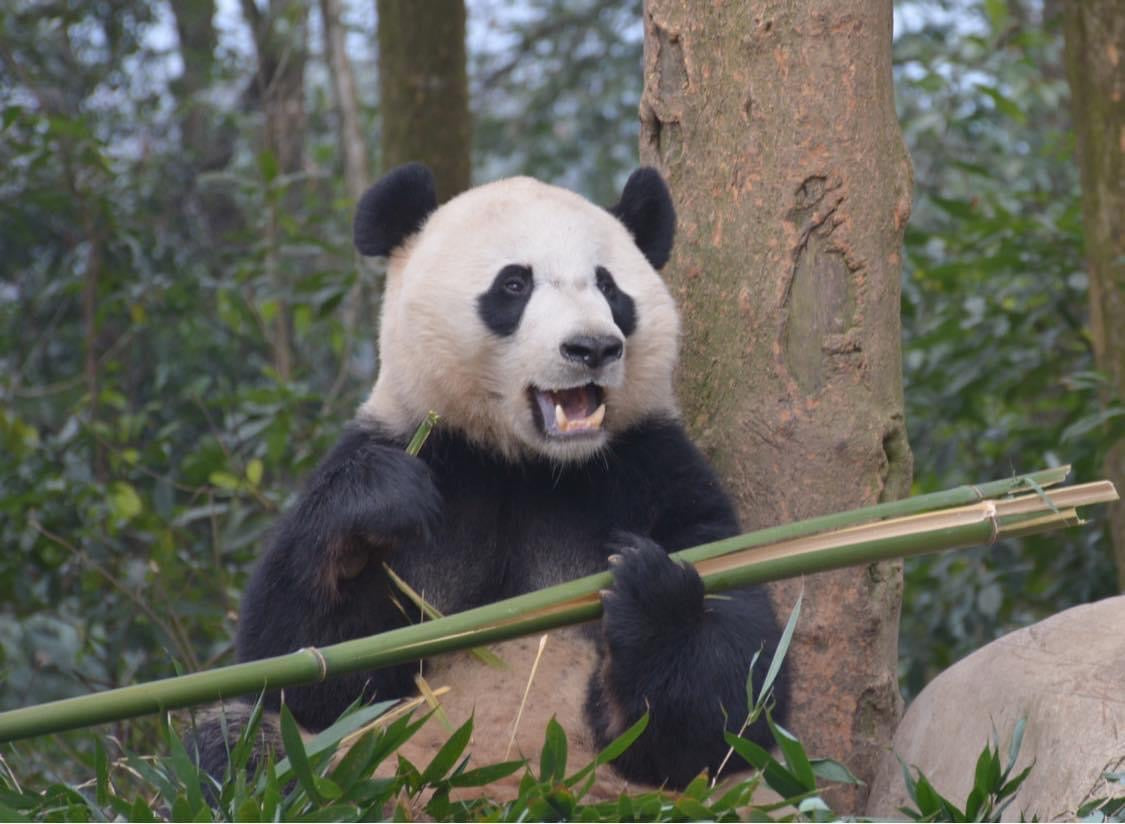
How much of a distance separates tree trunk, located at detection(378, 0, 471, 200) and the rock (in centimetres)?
324

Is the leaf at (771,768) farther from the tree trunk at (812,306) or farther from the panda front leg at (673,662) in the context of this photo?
the tree trunk at (812,306)

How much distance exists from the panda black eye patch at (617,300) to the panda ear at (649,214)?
26cm

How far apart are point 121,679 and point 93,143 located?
8.14 ft

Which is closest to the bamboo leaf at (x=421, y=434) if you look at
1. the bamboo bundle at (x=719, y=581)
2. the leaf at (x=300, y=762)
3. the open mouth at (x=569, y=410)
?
the open mouth at (x=569, y=410)

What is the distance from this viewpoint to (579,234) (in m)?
3.23

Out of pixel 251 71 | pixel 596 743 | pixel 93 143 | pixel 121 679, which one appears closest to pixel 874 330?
pixel 596 743

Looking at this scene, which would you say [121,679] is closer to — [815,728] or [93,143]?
[93,143]

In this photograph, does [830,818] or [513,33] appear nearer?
[830,818]

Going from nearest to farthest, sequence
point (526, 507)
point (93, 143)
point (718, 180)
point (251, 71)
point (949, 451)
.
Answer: point (526, 507), point (718, 180), point (949, 451), point (93, 143), point (251, 71)

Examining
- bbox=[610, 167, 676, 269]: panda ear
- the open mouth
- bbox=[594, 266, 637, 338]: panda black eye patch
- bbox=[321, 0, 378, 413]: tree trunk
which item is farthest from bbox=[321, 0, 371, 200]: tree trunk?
the open mouth

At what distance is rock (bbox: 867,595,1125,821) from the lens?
2865mm

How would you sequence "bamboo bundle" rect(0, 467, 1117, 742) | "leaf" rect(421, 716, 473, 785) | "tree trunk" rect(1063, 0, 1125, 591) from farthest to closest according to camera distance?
1. "tree trunk" rect(1063, 0, 1125, 591)
2. "leaf" rect(421, 716, 473, 785)
3. "bamboo bundle" rect(0, 467, 1117, 742)

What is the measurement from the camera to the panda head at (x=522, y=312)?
3.09 m

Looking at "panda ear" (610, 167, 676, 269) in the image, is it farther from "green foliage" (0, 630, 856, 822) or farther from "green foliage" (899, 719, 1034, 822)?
"green foliage" (899, 719, 1034, 822)
